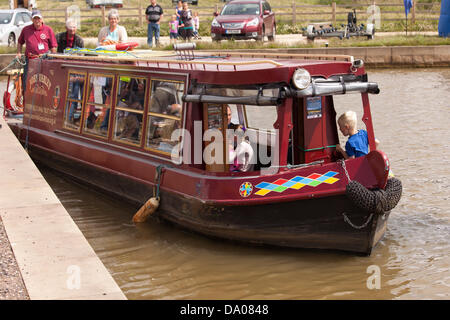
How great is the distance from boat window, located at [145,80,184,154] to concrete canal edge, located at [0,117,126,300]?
4.68 feet

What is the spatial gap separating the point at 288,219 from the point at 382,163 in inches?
46.2

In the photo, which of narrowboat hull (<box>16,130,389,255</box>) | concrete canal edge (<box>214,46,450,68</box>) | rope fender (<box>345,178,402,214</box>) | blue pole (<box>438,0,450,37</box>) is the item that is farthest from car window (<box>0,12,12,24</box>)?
rope fender (<box>345,178,402,214</box>)

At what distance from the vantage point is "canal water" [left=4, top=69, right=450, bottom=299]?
7.33 metres

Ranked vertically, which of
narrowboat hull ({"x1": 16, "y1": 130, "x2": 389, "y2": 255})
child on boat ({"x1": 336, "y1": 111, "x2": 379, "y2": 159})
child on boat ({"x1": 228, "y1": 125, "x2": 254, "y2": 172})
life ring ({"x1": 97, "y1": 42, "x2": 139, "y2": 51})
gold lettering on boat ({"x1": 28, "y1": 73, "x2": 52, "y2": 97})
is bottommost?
narrowboat hull ({"x1": 16, "y1": 130, "x2": 389, "y2": 255})

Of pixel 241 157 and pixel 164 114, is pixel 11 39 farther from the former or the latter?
pixel 241 157

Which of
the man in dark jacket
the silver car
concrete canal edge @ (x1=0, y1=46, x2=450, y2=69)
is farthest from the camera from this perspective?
the silver car

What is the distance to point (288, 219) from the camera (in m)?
7.78

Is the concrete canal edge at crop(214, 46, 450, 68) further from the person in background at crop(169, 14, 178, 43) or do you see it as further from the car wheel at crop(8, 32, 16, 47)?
the car wheel at crop(8, 32, 16, 47)

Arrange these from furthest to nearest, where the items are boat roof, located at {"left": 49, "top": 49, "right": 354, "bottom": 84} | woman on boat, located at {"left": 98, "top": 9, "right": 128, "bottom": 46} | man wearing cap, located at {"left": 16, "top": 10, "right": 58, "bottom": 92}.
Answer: man wearing cap, located at {"left": 16, "top": 10, "right": 58, "bottom": 92} < woman on boat, located at {"left": 98, "top": 9, "right": 128, "bottom": 46} < boat roof, located at {"left": 49, "top": 49, "right": 354, "bottom": 84}

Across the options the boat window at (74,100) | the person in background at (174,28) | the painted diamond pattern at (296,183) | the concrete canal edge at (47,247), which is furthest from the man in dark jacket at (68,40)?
the person in background at (174,28)

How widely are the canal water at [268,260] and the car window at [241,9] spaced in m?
16.9

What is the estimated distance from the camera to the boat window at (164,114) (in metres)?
8.64

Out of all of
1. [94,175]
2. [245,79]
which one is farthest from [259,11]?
[245,79]
